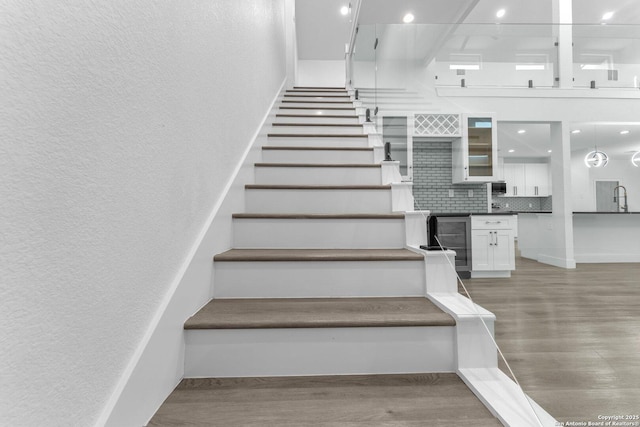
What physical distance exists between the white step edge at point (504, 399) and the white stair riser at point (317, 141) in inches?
77.0

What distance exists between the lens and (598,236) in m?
1.04

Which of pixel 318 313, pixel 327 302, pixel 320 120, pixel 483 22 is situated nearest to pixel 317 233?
pixel 327 302

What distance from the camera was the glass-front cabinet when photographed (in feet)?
4.09

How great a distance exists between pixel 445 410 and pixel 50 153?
105cm

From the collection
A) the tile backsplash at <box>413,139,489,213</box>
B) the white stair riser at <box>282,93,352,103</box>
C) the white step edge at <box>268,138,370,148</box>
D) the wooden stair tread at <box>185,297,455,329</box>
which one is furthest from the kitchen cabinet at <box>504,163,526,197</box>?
the white stair riser at <box>282,93,352,103</box>

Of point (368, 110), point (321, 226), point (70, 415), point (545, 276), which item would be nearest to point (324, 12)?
point (368, 110)

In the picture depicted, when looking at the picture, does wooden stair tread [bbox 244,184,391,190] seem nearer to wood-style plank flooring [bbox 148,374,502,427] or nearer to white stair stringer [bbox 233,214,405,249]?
white stair stringer [bbox 233,214,405,249]

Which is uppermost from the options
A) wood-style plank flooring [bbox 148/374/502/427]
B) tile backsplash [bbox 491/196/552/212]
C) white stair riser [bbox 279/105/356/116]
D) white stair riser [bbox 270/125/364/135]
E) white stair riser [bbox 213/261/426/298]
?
white stair riser [bbox 279/105/356/116]

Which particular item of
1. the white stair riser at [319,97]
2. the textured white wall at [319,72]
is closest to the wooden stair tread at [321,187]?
the white stair riser at [319,97]

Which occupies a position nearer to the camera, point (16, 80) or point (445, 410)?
point (16, 80)

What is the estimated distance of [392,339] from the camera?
39.9 inches

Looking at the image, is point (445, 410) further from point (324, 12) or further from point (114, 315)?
point (324, 12)

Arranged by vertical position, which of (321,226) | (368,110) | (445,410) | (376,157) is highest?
(368,110)

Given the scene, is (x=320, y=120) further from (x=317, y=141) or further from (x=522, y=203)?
(x=522, y=203)
